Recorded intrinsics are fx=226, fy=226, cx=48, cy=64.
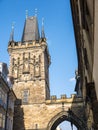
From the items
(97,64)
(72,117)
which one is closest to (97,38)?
(97,64)

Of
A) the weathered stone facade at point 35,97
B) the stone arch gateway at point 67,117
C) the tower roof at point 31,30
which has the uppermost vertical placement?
the tower roof at point 31,30

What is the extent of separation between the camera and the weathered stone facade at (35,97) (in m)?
28.3

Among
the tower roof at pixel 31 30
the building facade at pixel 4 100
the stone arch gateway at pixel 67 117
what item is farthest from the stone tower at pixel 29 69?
the building facade at pixel 4 100

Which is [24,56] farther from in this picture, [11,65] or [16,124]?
[16,124]

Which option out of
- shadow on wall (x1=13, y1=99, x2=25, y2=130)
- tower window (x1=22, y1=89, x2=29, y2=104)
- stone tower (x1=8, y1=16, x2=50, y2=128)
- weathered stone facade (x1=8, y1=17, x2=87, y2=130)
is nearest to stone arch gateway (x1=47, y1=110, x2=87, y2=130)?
weathered stone facade (x1=8, y1=17, x2=87, y2=130)

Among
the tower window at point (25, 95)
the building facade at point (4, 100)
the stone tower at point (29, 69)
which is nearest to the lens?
the building facade at point (4, 100)

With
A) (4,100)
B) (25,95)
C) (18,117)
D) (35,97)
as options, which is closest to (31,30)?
(25,95)

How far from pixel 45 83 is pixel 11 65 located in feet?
18.6

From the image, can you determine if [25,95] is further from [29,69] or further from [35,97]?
[29,69]

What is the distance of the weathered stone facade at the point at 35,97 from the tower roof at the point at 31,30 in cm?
82

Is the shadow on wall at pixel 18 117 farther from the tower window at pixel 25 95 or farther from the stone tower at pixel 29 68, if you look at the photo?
the stone tower at pixel 29 68

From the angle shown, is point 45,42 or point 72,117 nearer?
point 72,117

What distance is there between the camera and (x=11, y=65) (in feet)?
107

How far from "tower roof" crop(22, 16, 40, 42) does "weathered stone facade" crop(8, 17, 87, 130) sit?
0.82 m
